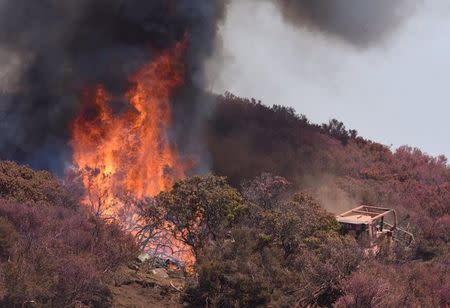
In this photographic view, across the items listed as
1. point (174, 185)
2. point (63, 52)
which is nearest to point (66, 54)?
point (63, 52)

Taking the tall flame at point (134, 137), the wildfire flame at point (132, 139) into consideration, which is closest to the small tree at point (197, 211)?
the wildfire flame at point (132, 139)

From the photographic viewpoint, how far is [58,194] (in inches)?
690

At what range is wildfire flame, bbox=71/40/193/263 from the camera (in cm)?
2309

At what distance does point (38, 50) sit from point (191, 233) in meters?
14.7

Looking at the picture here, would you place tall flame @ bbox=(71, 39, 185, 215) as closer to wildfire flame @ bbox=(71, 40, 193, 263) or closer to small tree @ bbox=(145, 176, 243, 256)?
wildfire flame @ bbox=(71, 40, 193, 263)

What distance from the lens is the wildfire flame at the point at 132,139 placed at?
2309 cm

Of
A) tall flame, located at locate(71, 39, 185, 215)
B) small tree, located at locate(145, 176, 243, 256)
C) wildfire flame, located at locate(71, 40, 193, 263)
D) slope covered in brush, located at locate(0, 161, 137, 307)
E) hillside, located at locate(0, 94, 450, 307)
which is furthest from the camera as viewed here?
tall flame, located at locate(71, 39, 185, 215)

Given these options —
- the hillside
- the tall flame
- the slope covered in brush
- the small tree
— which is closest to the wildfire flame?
the tall flame

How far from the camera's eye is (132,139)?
25016mm

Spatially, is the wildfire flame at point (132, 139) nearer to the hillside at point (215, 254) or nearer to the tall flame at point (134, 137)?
the tall flame at point (134, 137)

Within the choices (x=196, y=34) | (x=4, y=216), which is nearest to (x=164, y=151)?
(x=196, y=34)

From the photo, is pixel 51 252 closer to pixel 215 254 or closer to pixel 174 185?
pixel 215 254

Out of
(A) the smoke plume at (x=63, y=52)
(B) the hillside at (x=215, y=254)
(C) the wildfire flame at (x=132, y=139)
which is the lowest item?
(B) the hillside at (x=215, y=254)

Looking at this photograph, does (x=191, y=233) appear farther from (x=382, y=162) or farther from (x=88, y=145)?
(x=382, y=162)
